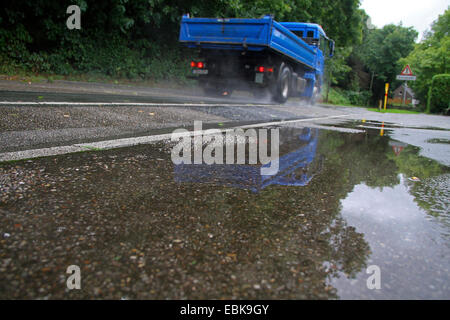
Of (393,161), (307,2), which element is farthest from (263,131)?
(307,2)

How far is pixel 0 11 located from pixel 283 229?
1254 centimetres

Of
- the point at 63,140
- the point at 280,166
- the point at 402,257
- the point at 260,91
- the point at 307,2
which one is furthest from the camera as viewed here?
the point at 307,2

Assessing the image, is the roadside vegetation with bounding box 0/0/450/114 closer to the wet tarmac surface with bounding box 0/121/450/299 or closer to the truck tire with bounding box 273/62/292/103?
the truck tire with bounding box 273/62/292/103

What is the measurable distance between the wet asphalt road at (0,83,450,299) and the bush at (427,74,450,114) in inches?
924

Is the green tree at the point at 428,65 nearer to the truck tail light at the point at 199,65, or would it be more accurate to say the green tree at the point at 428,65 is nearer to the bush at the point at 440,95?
the bush at the point at 440,95

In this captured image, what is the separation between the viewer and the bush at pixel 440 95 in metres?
22.2

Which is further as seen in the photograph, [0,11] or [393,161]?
[0,11]

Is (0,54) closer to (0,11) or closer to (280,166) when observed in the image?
(0,11)

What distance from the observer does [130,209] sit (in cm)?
165

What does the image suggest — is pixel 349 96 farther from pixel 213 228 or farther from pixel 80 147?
pixel 213 228
